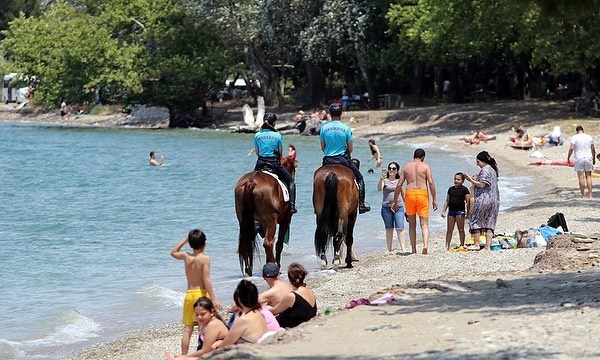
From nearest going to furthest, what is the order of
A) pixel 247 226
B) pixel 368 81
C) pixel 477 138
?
pixel 247 226, pixel 477 138, pixel 368 81

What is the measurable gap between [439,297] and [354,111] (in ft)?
161

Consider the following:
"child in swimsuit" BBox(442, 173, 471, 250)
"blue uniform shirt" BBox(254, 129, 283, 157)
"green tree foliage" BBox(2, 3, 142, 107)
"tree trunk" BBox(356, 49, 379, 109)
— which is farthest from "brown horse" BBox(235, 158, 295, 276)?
"green tree foliage" BBox(2, 3, 142, 107)

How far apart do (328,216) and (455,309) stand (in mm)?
5947

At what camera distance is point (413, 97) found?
2415 inches

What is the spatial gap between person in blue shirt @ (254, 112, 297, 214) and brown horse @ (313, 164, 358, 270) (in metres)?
0.49

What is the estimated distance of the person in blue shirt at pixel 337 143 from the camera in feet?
53.4

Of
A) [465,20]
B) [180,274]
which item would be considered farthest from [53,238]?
[465,20]

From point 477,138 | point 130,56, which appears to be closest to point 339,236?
point 477,138

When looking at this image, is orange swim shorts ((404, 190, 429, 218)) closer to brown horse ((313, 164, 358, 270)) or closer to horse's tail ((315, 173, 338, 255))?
brown horse ((313, 164, 358, 270))

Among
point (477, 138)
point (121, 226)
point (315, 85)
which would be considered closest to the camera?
point (121, 226)

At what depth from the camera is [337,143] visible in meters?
16.4

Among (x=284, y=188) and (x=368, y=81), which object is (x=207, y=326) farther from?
(x=368, y=81)

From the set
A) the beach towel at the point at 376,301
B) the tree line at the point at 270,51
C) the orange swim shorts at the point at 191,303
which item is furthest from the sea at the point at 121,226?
the tree line at the point at 270,51

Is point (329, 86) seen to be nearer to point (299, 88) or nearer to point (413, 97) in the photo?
point (299, 88)
